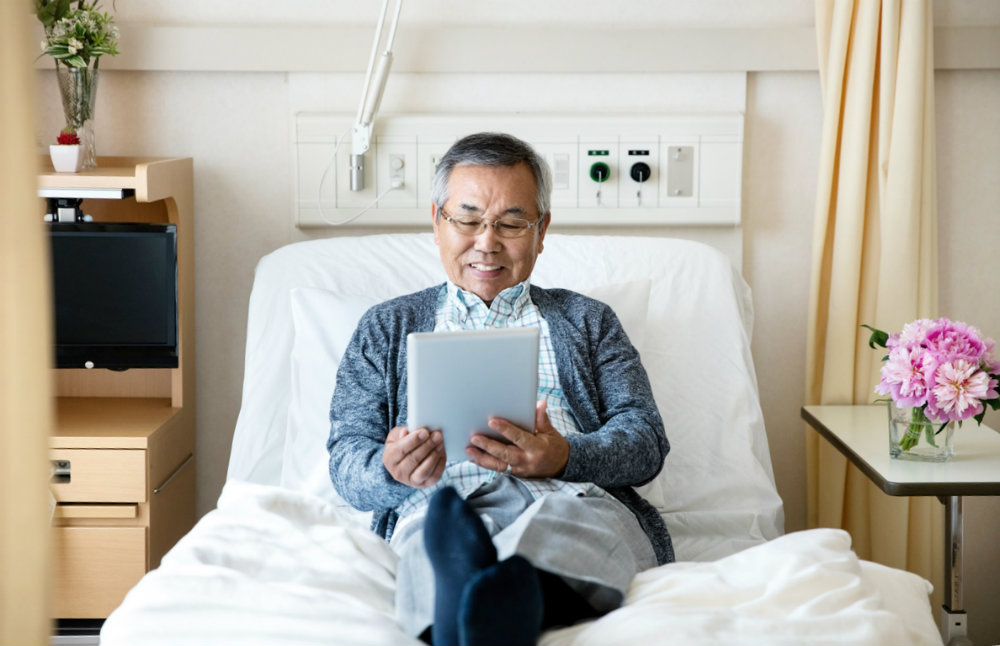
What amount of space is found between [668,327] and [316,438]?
0.77m

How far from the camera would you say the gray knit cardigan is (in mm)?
1596

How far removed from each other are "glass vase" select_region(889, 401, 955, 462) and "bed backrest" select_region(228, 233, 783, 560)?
0.82ft

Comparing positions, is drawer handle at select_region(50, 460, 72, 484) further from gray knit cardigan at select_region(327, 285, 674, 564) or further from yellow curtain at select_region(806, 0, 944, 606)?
yellow curtain at select_region(806, 0, 944, 606)

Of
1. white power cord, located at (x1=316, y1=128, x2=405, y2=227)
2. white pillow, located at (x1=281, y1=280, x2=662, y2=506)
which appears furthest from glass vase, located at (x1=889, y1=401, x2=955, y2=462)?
white power cord, located at (x1=316, y1=128, x2=405, y2=227)

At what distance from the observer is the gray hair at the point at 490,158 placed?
1.74m

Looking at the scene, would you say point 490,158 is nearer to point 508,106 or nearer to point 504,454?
point 504,454

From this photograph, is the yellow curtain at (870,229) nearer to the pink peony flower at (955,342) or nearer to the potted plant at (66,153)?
the pink peony flower at (955,342)

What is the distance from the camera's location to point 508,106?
2.45m

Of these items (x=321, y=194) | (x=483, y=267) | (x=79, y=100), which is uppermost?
(x=79, y=100)

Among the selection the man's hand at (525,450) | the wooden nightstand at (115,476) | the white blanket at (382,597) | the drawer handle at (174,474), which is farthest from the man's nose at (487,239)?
the drawer handle at (174,474)

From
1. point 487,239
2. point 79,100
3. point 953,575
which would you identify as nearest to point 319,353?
point 487,239

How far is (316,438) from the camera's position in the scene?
196 cm

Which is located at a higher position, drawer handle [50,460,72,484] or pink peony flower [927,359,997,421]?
pink peony flower [927,359,997,421]

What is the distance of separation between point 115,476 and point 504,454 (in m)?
0.95
